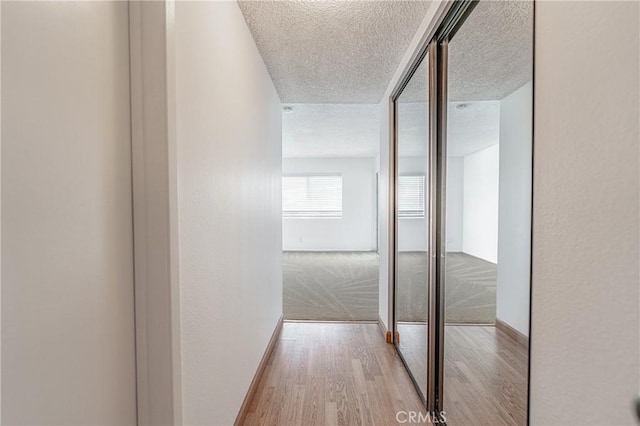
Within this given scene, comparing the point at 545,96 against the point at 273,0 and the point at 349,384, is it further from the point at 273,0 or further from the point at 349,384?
the point at 349,384

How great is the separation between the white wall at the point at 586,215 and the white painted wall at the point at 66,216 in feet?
3.91

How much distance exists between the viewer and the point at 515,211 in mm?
1147

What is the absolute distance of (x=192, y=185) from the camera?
1170 mm

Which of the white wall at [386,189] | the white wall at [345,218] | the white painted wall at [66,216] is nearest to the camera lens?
the white painted wall at [66,216]

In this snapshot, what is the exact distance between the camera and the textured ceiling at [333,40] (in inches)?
70.9

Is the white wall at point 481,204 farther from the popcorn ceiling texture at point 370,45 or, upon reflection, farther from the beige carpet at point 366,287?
the popcorn ceiling texture at point 370,45

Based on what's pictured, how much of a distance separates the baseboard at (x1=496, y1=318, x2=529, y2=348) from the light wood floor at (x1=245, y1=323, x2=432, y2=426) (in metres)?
0.99

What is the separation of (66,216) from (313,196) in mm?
7853

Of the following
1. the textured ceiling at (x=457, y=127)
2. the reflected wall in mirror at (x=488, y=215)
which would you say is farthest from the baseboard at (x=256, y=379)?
the textured ceiling at (x=457, y=127)

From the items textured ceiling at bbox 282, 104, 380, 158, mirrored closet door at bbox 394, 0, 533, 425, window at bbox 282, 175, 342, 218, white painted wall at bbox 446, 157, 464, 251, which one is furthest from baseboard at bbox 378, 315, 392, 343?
window at bbox 282, 175, 342, 218

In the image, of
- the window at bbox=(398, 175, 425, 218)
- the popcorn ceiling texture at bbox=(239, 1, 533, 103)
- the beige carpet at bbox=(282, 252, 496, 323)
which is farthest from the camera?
the window at bbox=(398, 175, 425, 218)

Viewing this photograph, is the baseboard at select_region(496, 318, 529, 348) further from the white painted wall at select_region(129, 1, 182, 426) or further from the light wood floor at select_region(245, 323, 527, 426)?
the white painted wall at select_region(129, 1, 182, 426)

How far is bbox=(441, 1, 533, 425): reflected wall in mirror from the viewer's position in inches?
42.6

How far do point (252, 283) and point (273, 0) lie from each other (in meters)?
1.67
